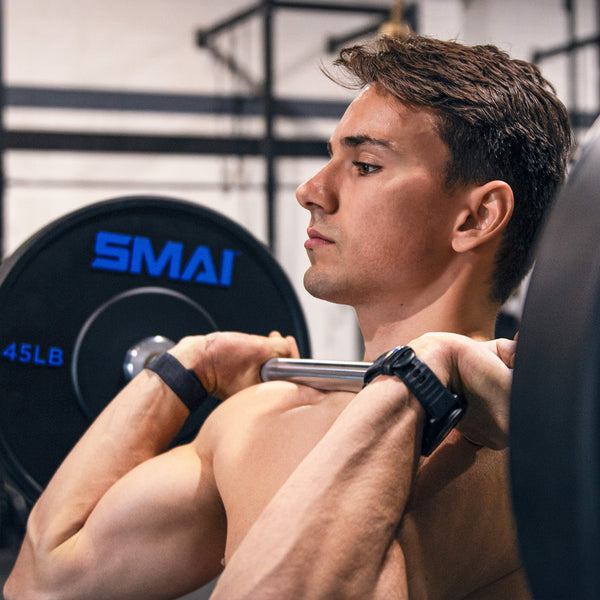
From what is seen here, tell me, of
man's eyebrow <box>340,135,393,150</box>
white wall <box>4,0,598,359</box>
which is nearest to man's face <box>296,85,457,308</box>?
man's eyebrow <box>340,135,393,150</box>

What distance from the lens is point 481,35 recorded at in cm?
657

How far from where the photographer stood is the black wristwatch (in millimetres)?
1000

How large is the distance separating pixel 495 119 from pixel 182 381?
73 cm

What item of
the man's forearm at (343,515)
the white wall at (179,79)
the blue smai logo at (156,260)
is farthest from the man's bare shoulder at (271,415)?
the white wall at (179,79)

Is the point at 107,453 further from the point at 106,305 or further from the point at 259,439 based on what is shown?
the point at 106,305

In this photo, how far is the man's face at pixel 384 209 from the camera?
1.35 metres

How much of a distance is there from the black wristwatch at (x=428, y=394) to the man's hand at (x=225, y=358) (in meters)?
0.58

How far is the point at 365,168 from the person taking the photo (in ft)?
4.55

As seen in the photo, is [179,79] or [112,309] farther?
[179,79]

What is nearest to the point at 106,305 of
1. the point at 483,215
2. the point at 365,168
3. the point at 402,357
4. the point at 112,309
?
the point at 112,309

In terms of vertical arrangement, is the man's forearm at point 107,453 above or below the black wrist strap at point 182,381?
below

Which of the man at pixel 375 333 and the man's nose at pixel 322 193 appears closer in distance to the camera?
the man at pixel 375 333

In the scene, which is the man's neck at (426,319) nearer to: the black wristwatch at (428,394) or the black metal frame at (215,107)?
the black wristwatch at (428,394)

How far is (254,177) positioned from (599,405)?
5650mm
